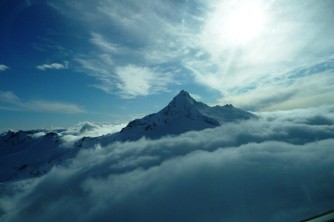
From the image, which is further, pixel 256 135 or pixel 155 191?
pixel 256 135

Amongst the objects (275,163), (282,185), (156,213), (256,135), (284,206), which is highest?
(256,135)

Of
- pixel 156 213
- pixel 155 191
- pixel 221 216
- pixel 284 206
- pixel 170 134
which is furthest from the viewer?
pixel 170 134

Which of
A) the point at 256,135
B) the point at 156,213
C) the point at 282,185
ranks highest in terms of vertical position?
the point at 256,135

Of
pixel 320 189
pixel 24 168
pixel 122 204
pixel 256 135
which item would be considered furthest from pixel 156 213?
pixel 24 168

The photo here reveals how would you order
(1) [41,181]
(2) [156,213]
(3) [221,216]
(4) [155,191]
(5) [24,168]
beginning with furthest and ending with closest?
(5) [24,168] → (1) [41,181] → (4) [155,191] → (2) [156,213] → (3) [221,216]

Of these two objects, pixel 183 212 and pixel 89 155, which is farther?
pixel 89 155

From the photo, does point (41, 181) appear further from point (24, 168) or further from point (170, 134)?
point (170, 134)

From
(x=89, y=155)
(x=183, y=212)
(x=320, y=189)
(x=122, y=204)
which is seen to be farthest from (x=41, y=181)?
(x=320, y=189)

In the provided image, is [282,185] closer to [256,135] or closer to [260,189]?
[260,189]

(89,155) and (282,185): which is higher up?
(89,155)
